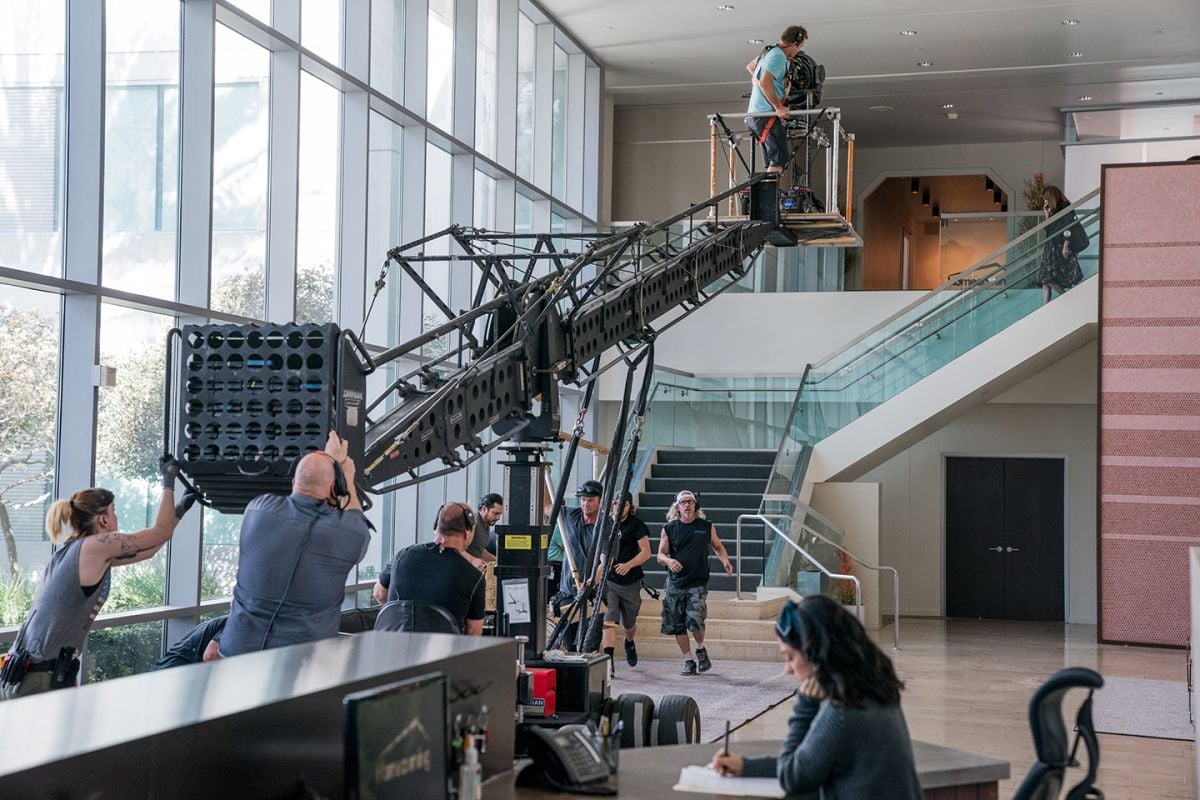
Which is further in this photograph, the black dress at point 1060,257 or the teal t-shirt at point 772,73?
the black dress at point 1060,257

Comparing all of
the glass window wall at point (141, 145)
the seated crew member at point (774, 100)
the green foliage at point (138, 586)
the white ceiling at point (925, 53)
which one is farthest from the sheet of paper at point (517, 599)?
the white ceiling at point (925, 53)

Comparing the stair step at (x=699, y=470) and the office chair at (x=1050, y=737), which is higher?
the stair step at (x=699, y=470)

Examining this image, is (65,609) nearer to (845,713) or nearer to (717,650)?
(845,713)

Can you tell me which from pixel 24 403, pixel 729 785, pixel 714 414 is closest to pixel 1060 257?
pixel 714 414

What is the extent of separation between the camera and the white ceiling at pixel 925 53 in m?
15.5

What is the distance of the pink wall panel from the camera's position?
13656 mm

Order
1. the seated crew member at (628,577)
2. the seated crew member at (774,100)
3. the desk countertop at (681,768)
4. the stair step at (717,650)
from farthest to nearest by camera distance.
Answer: the stair step at (717,650)
the seated crew member at (628,577)
the seated crew member at (774,100)
the desk countertop at (681,768)

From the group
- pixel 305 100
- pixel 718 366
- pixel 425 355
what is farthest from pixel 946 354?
pixel 305 100

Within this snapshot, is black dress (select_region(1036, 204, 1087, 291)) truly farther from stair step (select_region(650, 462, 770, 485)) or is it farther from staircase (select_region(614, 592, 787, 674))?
staircase (select_region(614, 592, 787, 674))

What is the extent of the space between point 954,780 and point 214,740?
2188mm

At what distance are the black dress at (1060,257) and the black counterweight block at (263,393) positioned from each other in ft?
41.0

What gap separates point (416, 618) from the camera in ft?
19.1

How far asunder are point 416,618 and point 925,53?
13.6m

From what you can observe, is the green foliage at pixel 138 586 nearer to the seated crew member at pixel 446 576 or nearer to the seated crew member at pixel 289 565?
the seated crew member at pixel 446 576
